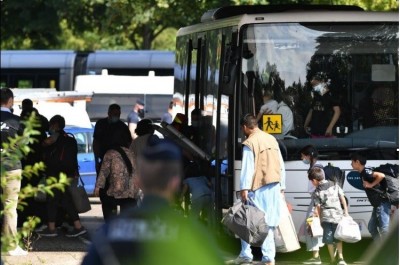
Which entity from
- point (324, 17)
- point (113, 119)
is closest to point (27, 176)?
point (324, 17)

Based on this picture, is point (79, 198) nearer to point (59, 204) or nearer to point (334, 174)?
point (59, 204)

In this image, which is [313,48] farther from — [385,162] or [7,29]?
[7,29]

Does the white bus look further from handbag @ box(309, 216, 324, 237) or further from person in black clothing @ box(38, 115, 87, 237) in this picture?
person in black clothing @ box(38, 115, 87, 237)

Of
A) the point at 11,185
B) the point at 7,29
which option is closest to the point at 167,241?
the point at 11,185

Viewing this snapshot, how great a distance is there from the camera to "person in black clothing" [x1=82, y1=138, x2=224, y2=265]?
4.91 metres

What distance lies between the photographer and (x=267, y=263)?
13906mm

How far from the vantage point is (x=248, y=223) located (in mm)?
13656

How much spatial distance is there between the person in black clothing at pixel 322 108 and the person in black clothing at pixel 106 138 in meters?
2.81

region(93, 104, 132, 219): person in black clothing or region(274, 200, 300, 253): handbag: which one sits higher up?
region(93, 104, 132, 219): person in black clothing

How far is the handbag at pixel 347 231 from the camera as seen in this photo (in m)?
13.7

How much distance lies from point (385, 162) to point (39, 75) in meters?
25.3

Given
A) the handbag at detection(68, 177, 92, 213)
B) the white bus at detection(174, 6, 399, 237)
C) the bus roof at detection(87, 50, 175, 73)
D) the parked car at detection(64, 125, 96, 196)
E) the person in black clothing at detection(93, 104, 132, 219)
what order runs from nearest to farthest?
the white bus at detection(174, 6, 399, 237), the person in black clothing at detection(93, 104, 132, 219), the handbag at detection(68, 177, 92, 213), the parked car at detection(64, 125, 96, 196), the bus roof at detection(87, 50, 175, 73)

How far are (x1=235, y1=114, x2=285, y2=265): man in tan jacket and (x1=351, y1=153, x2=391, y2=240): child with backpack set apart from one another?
90cm

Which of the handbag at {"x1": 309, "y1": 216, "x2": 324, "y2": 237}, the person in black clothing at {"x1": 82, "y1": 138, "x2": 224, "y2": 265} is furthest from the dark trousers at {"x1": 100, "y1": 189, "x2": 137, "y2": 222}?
the person in black clothing at {"x1": 82, "y1": 138, "x2": 224, "y2": 265}
